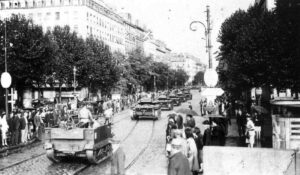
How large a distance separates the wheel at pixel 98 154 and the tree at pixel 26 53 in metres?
31.4

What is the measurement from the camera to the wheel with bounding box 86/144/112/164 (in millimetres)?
17609

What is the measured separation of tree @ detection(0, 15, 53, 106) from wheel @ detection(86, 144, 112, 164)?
3139 centimetres

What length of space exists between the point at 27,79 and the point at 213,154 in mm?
39560

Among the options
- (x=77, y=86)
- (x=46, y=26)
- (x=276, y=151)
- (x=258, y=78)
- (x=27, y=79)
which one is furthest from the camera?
(x=46, y=26)

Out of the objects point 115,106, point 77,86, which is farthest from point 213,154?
point 77,86

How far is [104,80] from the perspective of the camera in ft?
224

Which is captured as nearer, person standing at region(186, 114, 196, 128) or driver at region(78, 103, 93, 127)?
person standing at region(186, 114, 196, 128)

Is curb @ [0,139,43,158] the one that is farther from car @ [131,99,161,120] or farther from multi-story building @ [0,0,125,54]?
multi-story building @ [0,0,125,54]

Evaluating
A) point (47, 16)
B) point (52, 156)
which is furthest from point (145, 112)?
point (47, 16)

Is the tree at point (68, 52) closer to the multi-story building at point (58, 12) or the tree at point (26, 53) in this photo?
the tree at point (26, 53)

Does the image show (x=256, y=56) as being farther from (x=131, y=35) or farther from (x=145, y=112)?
(x=131, y=35)

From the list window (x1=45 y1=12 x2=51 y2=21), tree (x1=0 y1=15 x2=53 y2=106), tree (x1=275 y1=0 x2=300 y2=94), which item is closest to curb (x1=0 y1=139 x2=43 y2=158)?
tree (x1=275 y1=0 x2=300 y2=94)

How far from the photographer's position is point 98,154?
60.9ft

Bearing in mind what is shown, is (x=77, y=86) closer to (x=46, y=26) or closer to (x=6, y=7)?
(x=46, y=26)
